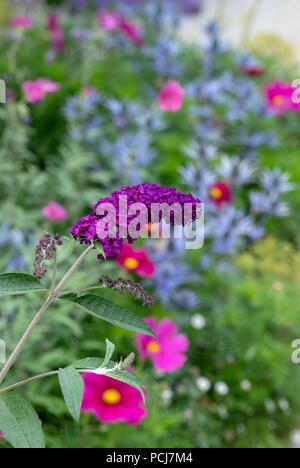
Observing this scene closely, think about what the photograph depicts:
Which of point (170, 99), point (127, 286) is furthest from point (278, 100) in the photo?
point (127, 286)

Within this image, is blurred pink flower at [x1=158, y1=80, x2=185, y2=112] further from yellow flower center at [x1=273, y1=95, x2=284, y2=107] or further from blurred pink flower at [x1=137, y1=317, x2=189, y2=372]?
blurred pink flower at [x1=137, y1=317, x2=189, y2=372]

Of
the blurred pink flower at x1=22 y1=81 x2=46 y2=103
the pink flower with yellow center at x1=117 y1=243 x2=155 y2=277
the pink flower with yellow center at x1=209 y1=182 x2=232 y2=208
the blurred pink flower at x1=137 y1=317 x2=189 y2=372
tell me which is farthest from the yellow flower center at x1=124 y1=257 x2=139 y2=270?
the blurred pink flower at x1=22 y1=81 x2=46 y2=103

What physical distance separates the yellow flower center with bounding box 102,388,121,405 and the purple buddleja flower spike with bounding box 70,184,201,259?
26.8 inches

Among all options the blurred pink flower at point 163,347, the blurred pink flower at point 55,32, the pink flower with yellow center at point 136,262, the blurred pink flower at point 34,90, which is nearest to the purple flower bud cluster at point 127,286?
the blurred pink flower at point 163,347

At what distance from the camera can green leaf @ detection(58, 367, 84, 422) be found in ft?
1.32

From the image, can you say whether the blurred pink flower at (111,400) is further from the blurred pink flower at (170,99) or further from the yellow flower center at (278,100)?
the yellow flower center at (278,100)

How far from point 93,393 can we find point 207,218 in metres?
0.99

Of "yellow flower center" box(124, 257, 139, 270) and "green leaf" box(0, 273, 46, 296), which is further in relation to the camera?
"yellow flower center" box(124, 257, 139, 270)

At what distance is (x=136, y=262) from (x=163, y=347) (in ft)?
0.82

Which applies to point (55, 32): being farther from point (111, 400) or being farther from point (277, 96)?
point (111, 400)

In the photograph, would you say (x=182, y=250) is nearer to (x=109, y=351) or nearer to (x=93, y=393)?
(x=93, y=393)

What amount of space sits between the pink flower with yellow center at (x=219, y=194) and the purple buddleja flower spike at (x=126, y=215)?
4.42ft

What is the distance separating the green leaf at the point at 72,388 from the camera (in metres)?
0.40

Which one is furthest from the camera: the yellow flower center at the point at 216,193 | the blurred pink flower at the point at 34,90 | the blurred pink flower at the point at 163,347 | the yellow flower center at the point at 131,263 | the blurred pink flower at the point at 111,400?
the yellow flower center at the point at 216,193
